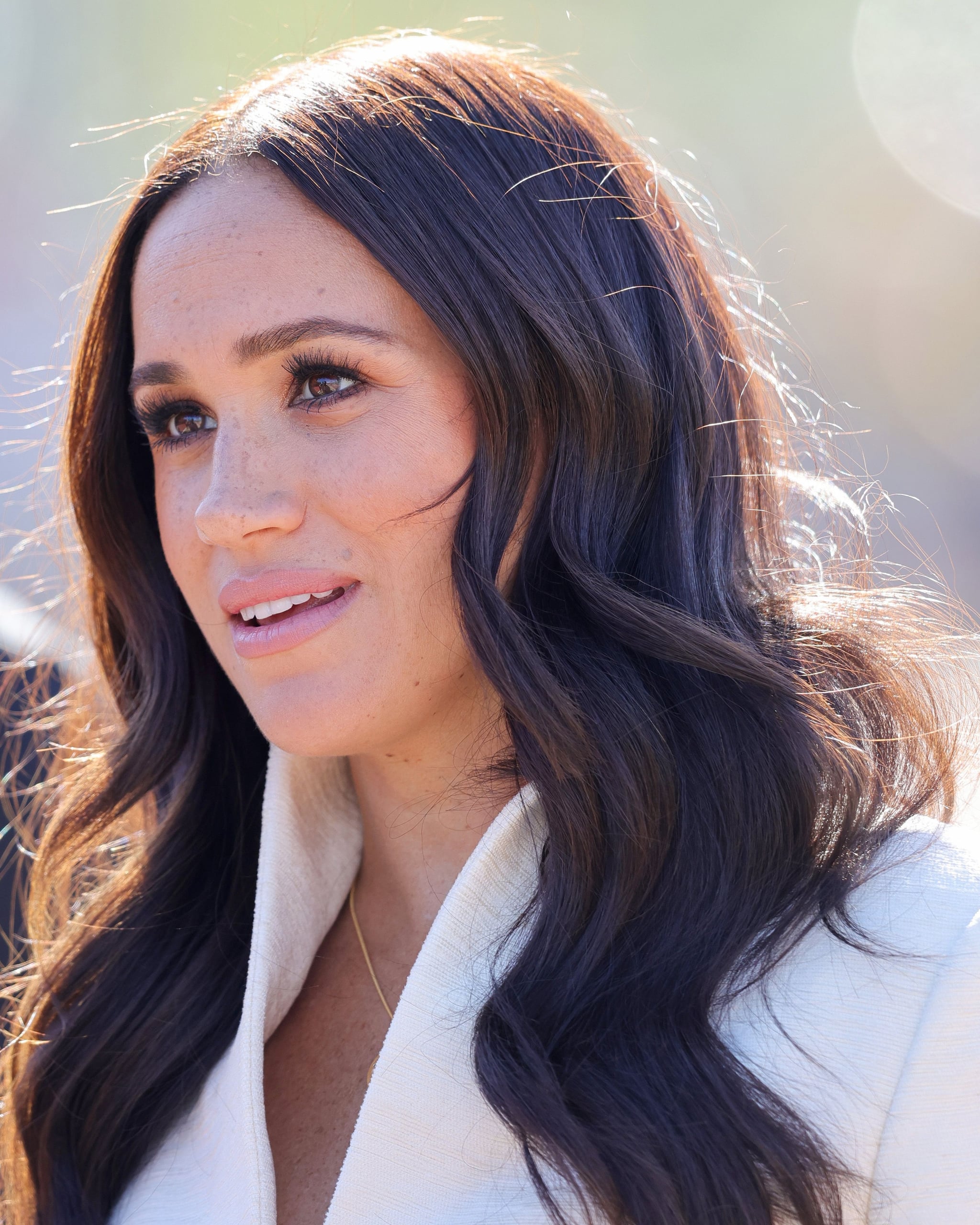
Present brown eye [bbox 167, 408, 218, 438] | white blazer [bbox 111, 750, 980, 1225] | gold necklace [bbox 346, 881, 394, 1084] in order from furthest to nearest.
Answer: brown eye [bbox 167, 408, 218, 438], gold necklace [bbox 346, 881, 394, 1084], white blazer [bbox 111, 750, 980, 1225]

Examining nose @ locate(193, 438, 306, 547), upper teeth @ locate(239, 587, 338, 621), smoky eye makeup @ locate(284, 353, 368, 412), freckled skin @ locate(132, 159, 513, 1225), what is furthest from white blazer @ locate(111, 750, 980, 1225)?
smoky eye makeup @ locate(284, 353, 368, 412)

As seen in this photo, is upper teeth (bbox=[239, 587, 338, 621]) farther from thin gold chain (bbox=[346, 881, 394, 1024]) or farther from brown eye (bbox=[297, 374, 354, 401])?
thin gold chain (bbox=[346, 881, 394, 1024])

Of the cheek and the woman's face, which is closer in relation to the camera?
the woman's face

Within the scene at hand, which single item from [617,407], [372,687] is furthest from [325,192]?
[372,687]

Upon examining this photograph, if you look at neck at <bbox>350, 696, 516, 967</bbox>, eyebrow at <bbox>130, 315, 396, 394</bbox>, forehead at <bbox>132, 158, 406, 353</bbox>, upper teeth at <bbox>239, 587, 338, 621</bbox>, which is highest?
forehead at <bbox>132, 158, 406, 353</bbox>

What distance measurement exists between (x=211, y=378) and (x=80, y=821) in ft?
3.33

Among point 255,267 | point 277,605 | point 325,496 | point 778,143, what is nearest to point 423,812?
point 277,605

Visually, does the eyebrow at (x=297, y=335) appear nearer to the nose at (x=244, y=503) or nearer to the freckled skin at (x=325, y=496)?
the freckled skin at (x=325, y=496)

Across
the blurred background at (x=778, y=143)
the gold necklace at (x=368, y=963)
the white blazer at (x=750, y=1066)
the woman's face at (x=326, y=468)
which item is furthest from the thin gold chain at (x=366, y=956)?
the blurred background at (x=778, y=143)

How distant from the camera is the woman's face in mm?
1778

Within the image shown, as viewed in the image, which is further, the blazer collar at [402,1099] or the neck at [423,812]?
the neck at [423,812]

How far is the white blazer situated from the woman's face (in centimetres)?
30

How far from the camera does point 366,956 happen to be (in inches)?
84.0

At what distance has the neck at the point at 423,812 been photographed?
6.40ft
